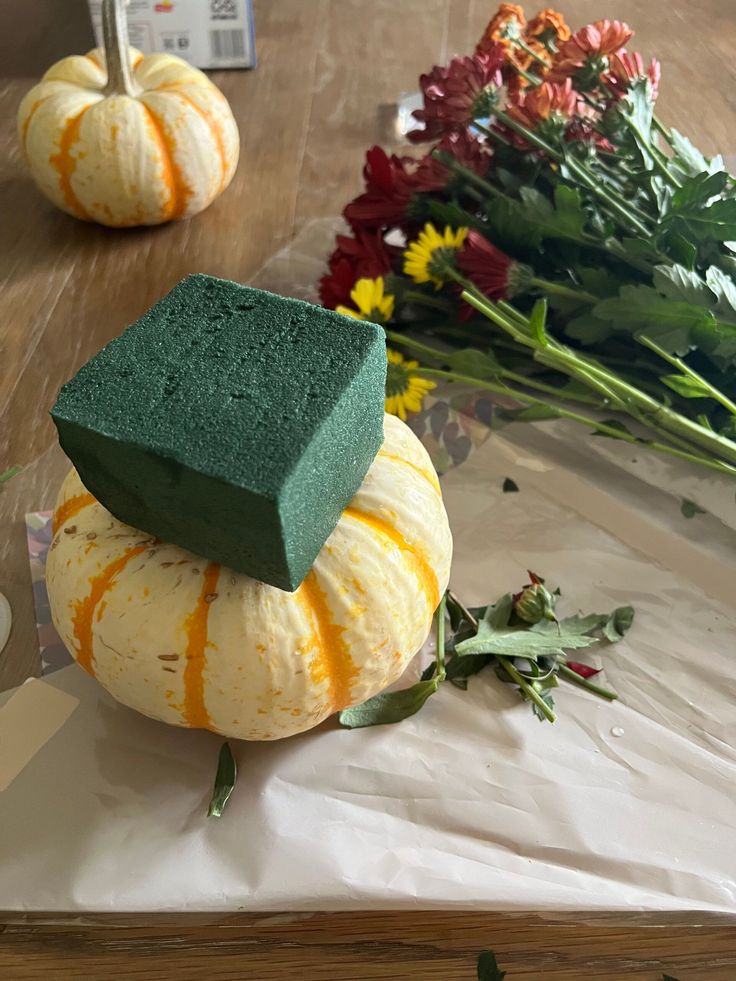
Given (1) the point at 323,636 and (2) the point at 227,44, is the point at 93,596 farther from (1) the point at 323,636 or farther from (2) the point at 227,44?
(2) the point at 227,44

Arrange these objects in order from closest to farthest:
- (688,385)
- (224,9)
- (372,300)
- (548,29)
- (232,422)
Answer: (232,422)
(688,385)
(372,300)
(548,29)
(224,9)

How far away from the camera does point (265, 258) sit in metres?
0.99

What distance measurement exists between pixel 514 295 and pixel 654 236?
4.8 inches

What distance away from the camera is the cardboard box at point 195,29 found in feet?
3.98

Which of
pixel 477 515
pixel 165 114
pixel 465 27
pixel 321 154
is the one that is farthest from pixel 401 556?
pixel 465 27

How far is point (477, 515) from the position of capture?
2.32 feet

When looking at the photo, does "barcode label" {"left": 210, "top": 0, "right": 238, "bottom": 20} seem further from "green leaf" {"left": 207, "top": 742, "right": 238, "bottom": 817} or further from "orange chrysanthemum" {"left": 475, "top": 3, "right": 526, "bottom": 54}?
"green leaf" {"left": 207, "top": 742, "right": 238, "bottom": 817}

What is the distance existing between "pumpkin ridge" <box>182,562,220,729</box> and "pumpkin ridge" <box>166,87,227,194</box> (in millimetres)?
670

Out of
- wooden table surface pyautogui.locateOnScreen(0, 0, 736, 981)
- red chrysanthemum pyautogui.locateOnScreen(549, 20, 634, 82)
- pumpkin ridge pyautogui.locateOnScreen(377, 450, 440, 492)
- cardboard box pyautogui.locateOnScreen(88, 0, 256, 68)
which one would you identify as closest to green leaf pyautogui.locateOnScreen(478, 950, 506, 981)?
wooden table surface pyautogui.locateOnScreen(0, 0, 736, 981)

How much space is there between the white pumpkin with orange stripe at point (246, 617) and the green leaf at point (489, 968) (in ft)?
0.52

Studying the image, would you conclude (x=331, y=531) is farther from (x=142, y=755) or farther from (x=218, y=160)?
(x=218, y=160)

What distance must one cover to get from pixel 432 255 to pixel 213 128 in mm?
383

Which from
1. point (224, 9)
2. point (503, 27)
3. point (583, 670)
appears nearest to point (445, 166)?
point (503, 27)

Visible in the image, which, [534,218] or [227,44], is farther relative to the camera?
[227,44]
